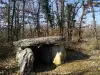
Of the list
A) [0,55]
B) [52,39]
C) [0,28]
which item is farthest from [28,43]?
[0,28]

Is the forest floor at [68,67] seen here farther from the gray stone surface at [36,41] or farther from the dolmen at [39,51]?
the gray stone surface at [36,41]

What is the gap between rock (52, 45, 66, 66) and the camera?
504 inches

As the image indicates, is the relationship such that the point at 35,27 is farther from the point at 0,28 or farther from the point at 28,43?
the point at 28,43

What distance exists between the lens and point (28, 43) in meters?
12.4

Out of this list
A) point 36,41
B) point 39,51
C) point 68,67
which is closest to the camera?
point 68,67

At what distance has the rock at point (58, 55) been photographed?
1280 cm

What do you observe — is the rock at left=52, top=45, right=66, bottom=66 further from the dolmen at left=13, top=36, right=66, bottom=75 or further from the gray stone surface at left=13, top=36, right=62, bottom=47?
the gray stone surface at left=13, top=36, right=62, bottom=47

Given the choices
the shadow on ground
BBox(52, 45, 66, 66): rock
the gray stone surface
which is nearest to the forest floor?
the shadow on ground

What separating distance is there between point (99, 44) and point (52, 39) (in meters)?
6.54

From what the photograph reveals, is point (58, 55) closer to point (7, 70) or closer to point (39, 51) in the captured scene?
point (39, 51)

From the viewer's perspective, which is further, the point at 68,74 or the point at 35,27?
the point at 35,27

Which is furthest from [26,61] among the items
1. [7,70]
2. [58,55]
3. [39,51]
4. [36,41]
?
[39,51]

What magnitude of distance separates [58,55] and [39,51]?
2.00 metres

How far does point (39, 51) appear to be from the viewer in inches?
567
